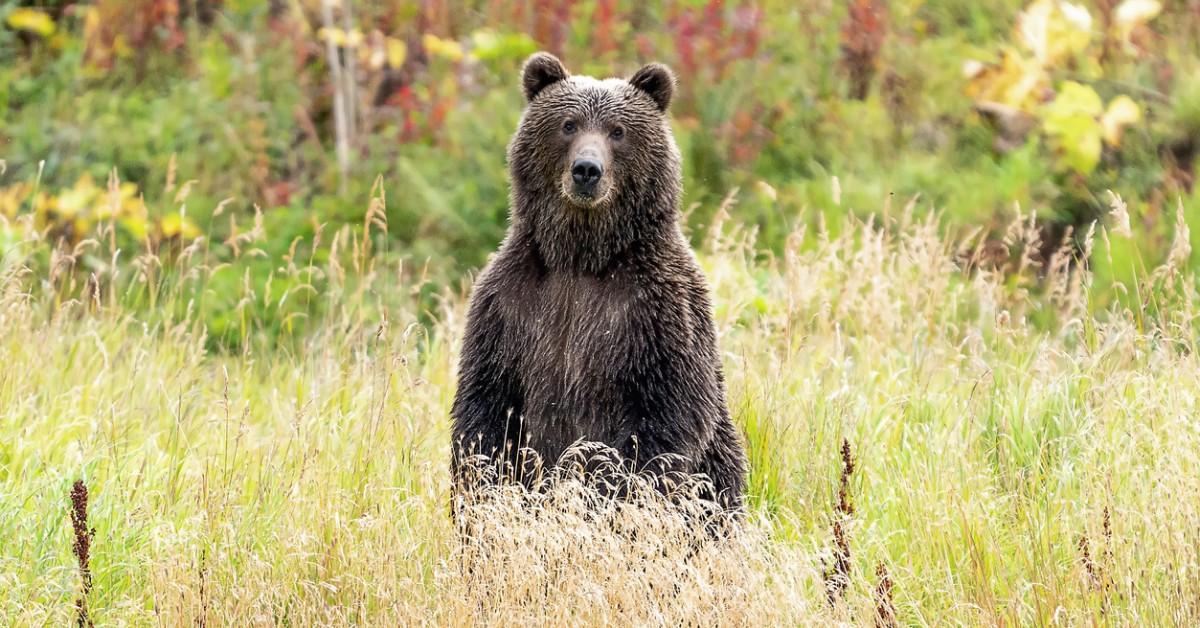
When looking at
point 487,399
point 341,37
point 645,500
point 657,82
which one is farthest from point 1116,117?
point 645,500

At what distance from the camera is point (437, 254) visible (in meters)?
8.66

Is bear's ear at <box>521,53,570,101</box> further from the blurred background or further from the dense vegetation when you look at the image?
the blurred background

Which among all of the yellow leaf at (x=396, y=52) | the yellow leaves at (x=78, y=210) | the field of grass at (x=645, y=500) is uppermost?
the yellow leaf at (x=396, y=52)

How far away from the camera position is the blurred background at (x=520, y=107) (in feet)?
28.5

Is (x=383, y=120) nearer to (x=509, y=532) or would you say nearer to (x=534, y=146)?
(x=534, y=146)

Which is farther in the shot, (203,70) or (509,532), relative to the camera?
(203,70)

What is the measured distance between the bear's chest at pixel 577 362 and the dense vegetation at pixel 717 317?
0.95ft

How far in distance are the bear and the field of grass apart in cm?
26

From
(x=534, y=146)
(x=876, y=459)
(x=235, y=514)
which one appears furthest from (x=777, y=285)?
(x=235, y=514)

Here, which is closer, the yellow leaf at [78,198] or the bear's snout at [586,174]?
the bear's snout at [586,174]

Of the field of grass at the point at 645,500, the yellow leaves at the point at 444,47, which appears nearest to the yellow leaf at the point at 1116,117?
the field of grass at the point at 645,500

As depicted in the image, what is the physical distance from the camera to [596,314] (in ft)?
14.5

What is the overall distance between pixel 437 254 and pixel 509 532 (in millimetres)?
5002

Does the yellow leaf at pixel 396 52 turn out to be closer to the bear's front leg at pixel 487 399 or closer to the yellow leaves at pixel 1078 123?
the yellow leaves at pixel 1078 123
